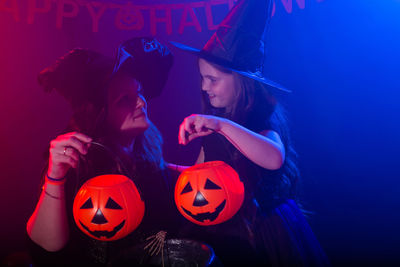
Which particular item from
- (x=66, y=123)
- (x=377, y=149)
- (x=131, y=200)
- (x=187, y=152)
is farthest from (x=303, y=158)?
(x=66, y=123)

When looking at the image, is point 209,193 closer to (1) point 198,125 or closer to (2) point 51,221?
(1) point 198,125

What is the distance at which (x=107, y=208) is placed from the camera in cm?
173

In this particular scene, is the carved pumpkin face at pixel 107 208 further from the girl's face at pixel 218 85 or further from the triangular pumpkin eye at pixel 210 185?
the girl's face at pixel 218 85

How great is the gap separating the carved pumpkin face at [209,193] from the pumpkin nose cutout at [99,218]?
435 mm

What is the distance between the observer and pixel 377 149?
2281 mm

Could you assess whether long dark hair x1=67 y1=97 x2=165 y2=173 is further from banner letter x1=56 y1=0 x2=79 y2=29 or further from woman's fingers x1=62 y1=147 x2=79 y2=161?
banner letter x1=56 y1=0 x2=79 y2=29

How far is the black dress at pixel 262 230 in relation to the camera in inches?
75.9

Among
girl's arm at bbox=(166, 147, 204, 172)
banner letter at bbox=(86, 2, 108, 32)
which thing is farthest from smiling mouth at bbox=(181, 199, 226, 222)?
banner letter at bbox=(86, 2, 108, 32)

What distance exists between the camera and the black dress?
1.93 metres

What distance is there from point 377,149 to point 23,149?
255 cm

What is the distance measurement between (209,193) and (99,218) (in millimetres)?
630

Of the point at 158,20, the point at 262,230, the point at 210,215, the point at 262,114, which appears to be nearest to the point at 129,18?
the point at 158,20

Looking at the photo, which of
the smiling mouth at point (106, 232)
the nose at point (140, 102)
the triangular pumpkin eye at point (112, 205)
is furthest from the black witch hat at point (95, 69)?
the smiling mouth at point (106, 232)

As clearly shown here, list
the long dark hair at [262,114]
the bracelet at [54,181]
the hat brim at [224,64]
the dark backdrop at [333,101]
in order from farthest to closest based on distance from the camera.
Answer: the dark backdrop at [333,101], the long dark hair at [262,114], the hat brim at [224,64], the bracelet at [54,181]
